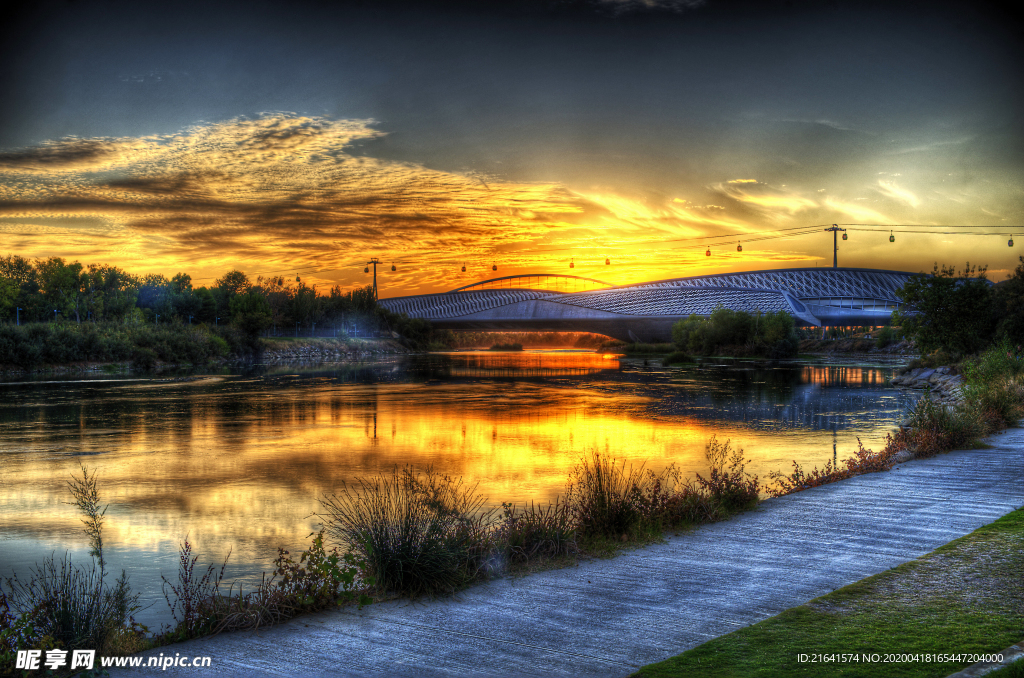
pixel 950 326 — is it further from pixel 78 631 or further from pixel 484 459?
pixel 78 631

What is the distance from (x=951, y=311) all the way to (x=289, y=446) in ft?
118

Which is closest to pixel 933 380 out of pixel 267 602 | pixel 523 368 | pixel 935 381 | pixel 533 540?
pixel 935 381

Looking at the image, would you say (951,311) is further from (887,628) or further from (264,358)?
(264,358)

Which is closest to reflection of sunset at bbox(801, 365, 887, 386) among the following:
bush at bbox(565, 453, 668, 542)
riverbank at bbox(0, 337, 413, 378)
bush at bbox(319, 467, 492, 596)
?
bush at bbox(565, 453, 668, 542)

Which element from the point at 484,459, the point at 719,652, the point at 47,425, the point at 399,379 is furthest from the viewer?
the point at 399,379

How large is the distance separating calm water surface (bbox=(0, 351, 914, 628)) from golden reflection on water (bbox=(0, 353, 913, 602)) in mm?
64

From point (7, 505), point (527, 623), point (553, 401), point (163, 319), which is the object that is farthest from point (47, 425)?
point (163, 319)

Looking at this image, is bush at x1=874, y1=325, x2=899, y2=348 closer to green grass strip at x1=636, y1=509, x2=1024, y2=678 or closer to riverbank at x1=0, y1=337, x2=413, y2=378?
riverbank at x1=0, y1=337, x2=413, y2=378

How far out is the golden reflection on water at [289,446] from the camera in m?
12.3

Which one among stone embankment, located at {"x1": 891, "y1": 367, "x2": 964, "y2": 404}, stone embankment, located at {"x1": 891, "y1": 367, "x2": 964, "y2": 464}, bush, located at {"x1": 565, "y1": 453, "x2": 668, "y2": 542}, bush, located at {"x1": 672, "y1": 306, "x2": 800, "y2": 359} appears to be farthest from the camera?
bush, located at {"x1": 672, "y1": 306, "x2": 800, "y2": 359}

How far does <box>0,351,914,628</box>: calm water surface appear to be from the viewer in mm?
11500

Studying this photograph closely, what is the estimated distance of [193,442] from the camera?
68.6 ft

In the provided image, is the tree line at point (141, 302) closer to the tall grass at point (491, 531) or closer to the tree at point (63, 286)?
the tree at point (63, 286)

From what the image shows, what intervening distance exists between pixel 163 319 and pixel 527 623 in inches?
4390
